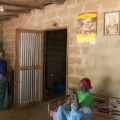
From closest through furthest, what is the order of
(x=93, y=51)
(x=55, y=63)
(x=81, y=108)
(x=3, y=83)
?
(x=81, y=108)
(x=93, y=51)
(x=3, y=83)
(x=55, y=63)

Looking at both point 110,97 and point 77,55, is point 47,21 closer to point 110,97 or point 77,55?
point 77,55

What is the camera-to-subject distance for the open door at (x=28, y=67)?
504cm

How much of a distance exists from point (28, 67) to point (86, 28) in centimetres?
183

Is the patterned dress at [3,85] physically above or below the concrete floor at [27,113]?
above

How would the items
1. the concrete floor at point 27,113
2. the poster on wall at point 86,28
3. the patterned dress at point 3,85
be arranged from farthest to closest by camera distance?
the patterned dress at point 3,85
the concrete floor at point 27,113
the poster on wall at point 86,28

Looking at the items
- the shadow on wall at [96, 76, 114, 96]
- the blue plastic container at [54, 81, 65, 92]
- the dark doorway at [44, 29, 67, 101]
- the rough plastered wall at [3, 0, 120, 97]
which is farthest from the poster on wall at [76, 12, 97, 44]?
the blue plastic container at [54, 81, 65, 92]

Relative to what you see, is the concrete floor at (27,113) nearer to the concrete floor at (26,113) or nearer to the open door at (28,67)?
the concrete floor at (26,113)

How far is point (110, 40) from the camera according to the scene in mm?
3941

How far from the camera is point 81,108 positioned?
321cm

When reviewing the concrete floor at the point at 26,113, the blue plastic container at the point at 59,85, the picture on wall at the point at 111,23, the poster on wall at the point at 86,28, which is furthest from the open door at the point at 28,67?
the picture on wall at the point at 111,23

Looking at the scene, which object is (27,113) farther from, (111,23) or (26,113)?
(111,23)

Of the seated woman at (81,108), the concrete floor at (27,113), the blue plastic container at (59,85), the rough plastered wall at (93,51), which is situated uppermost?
the rough plastered wall at (93,51)

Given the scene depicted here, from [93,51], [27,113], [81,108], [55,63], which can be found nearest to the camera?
[81,108]

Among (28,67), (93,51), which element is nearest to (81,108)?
(93,51)
